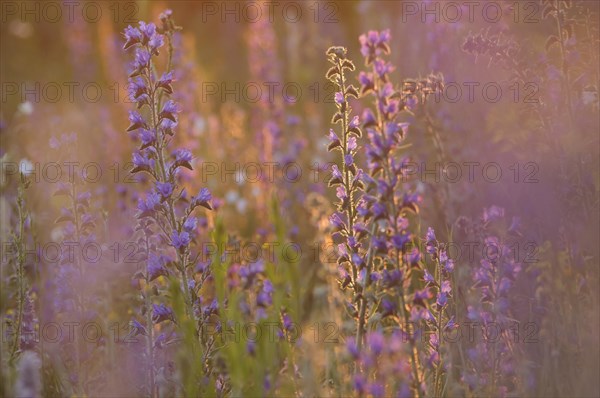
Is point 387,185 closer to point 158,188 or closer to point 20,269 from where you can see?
point 158,188

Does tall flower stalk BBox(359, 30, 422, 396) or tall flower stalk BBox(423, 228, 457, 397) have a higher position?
tall flower stalk BBox(359, 30, 422, 396)

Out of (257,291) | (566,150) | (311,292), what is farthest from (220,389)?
(311,292)

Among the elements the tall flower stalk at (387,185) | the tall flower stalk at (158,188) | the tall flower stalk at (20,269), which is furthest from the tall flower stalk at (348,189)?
the tall flower stalk at (20,269)

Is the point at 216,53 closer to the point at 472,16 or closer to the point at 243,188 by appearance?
the point at 243,188

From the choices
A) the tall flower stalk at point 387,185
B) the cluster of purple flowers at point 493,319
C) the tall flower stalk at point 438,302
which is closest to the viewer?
the tall flower stalk at point 387,185

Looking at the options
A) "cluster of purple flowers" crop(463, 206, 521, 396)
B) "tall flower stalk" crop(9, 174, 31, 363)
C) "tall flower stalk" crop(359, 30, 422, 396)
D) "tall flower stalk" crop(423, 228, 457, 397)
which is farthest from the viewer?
"tall flower stalk" crop(9, 174, 31, 363)

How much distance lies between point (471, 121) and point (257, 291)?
2681 millimetres

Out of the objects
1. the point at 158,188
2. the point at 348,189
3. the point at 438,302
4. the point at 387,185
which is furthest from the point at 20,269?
the point at 438,302

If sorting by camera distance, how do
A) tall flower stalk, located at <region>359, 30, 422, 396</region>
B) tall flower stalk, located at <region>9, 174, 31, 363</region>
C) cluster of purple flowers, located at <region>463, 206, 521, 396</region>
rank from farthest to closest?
1. tall flower stalk, located at <region>9, 174, 31, 363</region>
2. cluster of purple flowers, located at <region>463, 206, 521, 396</region>
3. tall flower stalk, located at <region>359, 30, 422, 396</region>

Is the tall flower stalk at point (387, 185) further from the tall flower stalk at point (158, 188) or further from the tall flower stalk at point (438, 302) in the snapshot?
the tall flower stalk at point (158, 188)

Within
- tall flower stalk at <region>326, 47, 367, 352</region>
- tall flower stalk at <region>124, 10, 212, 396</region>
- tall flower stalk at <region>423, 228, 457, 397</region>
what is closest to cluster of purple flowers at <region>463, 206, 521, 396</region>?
tall flower stalk at <region>423, 228, 457, 397</region>

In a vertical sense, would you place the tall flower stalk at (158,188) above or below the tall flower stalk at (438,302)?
above

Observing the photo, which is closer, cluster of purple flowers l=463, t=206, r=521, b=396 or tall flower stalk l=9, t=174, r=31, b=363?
cluster of purple flowers l=463, t=206, r=521, b=396

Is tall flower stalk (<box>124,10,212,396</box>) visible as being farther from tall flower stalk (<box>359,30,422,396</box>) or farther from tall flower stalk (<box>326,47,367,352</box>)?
tall flower stalk (<box>359,30,422,396</box>)
